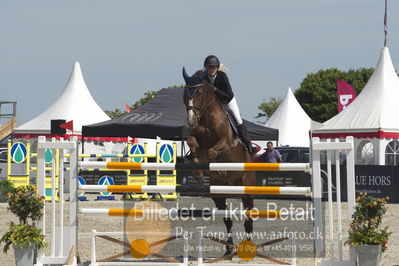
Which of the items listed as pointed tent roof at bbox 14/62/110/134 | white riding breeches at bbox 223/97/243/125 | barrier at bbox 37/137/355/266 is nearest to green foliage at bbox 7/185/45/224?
barrier at bbox 37/137/355/266

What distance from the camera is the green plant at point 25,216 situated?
722 cm

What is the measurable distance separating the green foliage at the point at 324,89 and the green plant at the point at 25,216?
60324mm

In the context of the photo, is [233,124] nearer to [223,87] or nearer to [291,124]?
[223,87]

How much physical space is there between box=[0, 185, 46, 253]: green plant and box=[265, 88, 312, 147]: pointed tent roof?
29852mm

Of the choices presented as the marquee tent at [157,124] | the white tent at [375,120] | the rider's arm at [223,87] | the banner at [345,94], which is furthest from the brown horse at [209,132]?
the banner at [345,94]

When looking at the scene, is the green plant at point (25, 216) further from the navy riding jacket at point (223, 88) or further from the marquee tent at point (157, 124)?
the marquee tent at point (157, 124)

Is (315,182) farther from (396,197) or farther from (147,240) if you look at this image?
(396,197)

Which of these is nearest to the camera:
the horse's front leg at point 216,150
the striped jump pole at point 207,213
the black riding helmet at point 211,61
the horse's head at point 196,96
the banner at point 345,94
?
the striped jump pole at point 207,213

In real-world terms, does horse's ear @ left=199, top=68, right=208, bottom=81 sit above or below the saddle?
above

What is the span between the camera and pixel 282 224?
1342cm

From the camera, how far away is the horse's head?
780 cm

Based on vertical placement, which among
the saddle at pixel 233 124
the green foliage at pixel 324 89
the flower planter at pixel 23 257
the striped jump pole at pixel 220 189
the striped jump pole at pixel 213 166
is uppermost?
the green foliage at pixel 324 89

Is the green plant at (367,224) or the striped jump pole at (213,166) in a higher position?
the striped jump pole at (213,166)

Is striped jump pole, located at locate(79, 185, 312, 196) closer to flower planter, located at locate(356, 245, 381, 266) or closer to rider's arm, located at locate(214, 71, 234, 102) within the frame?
flower planter, located at locate(356, 245, 381, 266)
